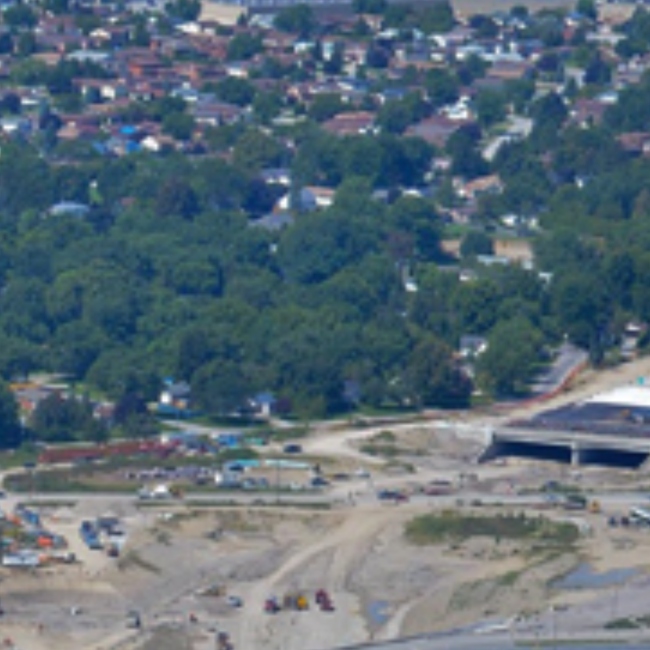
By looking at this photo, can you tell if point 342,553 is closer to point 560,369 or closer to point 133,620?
point 133,620

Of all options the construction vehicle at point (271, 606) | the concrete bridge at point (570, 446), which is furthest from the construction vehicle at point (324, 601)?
the concrete bridge at point (570, 446)

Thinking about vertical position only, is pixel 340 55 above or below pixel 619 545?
below

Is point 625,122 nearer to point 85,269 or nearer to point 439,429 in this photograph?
point 85,269

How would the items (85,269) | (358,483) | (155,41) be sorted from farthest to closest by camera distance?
(155,41), (85,269), (358,483)

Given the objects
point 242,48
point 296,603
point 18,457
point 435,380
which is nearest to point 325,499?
point 18,457

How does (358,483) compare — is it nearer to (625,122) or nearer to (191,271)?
(191,271)

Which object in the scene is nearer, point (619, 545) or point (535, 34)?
point (619, 545)

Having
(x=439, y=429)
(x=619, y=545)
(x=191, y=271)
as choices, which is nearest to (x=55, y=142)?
(x=191, y=271)

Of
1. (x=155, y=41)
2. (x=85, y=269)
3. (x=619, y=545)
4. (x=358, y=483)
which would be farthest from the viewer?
(x=155, y=41)
